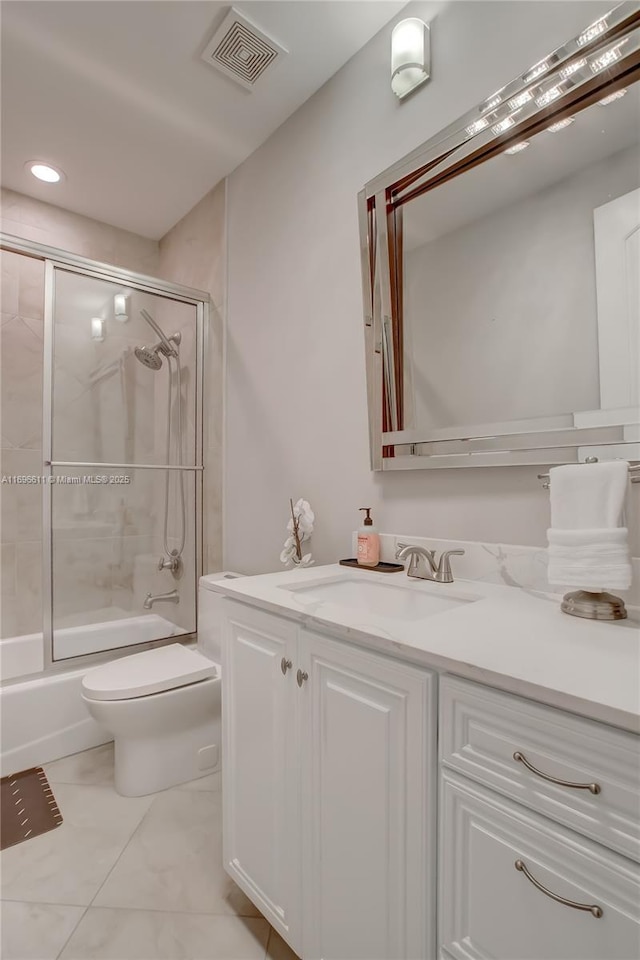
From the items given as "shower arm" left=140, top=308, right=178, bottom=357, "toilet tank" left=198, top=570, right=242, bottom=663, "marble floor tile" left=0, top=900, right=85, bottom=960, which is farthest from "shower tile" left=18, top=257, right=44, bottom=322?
"marble floor tile" left=0, top=900, right=85, bottom=960

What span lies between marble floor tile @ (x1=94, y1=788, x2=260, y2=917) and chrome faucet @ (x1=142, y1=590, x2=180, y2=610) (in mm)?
910

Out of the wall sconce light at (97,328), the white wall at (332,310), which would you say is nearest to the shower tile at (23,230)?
the wall sconce light at (97,328)

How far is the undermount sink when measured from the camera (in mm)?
1233

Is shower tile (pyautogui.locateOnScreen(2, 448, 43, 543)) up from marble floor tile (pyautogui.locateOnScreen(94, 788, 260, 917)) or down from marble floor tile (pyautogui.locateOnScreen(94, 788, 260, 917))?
up

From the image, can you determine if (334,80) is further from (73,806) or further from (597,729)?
(73,806)

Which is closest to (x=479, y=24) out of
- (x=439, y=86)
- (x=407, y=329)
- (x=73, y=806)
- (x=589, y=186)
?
(x=439, y=86)

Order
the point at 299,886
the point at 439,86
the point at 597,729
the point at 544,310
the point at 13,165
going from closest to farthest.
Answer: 1. the point at 597,729
2. the point at 299,886
3. the point at 544,310
4. the point at 439,86
5. the point at 13,165

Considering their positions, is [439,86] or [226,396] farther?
[226,396]

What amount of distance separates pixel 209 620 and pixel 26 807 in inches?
35.5

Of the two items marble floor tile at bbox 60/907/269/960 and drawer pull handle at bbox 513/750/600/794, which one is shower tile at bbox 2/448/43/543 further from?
drawer pull handle at bbox 513/750/600/794

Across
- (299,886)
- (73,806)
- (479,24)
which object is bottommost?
(73,806)

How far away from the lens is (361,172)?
171cm

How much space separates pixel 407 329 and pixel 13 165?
2262 millimetres

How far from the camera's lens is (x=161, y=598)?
2.49 metres
